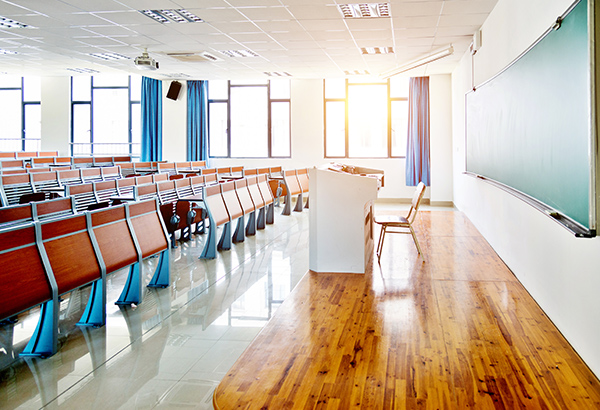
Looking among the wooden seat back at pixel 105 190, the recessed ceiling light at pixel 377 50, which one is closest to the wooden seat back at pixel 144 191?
the wooden seat back at pixel 105 190

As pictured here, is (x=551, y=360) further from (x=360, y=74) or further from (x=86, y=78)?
(x=86, y=78)

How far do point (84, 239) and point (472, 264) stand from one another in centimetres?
391

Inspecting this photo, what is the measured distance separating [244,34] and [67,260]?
5.49 m

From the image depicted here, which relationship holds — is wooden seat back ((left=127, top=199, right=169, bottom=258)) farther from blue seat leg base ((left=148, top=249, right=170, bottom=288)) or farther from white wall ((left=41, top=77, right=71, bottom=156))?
white wall ((left=41, top=77, right=71, bottom=156))

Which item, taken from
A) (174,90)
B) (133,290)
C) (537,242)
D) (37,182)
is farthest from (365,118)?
(133,290)

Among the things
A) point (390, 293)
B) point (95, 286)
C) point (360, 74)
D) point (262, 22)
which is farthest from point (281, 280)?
point (360, 74)

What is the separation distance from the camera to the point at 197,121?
44.1 feet

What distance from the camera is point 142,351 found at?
3.20 meters

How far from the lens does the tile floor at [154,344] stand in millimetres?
2609

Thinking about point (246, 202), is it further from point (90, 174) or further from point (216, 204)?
point (90, 174)

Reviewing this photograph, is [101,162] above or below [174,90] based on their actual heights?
below

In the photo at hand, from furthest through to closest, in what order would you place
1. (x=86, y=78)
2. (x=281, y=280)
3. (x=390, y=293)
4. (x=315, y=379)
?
1. (x=86, y=78)
2. (x=281, y=280)
3. (x=390, y=293)
4. (x=315, y=379)

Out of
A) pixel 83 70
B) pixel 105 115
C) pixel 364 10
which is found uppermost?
pixel 83 70

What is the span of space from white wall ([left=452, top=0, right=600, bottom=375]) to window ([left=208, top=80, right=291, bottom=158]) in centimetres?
643
